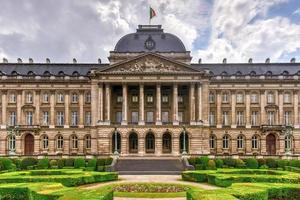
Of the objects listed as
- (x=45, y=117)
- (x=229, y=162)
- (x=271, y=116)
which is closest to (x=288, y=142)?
(x=271, y=116)

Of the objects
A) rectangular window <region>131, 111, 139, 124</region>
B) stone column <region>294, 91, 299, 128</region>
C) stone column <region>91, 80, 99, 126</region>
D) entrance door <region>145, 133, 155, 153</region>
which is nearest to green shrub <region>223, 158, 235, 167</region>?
entrance door <region>145, 133, 155, 153</region>

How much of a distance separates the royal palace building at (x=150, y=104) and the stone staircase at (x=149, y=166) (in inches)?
375

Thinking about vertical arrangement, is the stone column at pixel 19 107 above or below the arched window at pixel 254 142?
above

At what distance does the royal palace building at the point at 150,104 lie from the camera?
69875 millimetres

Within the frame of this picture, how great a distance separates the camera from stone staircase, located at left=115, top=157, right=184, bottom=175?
49188 mm

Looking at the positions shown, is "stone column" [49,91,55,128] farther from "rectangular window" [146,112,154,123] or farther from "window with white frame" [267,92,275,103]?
"window with white frame" [267,92,275,103]

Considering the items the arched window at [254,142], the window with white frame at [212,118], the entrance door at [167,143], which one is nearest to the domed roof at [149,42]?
the window with white frame at [212,118]

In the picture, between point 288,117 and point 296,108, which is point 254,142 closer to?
point 288,117

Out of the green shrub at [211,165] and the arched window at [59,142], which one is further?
the arched window at [59,142]

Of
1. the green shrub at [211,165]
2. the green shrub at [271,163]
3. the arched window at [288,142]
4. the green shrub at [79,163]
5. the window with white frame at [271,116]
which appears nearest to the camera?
the green shrub at [211,165]

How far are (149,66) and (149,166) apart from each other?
2096 centimetres

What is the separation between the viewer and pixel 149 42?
7269 centimetres

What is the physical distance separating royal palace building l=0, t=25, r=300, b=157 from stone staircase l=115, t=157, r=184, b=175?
9531mm

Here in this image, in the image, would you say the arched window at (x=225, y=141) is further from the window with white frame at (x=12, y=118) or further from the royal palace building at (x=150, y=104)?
the window with white frame at (x=12, y=118)
